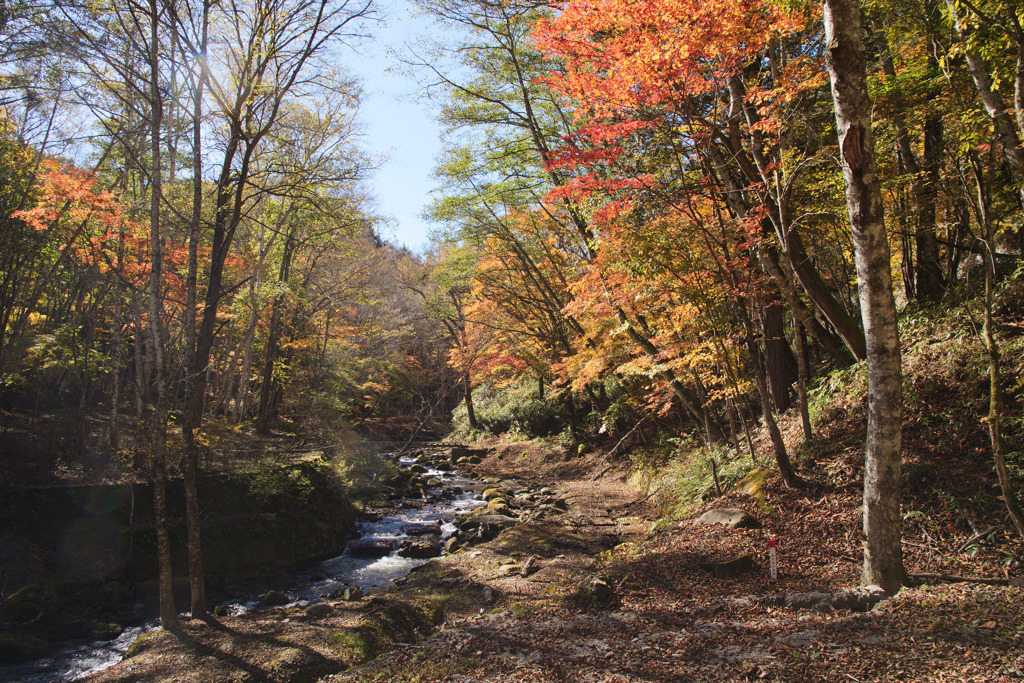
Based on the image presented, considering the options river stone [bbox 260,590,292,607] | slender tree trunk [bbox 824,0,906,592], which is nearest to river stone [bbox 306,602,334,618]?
river stone [bbox 260,590,292,607]

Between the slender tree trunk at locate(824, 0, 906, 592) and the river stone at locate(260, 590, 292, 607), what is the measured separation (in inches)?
322

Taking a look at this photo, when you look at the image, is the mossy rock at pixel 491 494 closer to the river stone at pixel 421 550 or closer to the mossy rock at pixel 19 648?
the river stone at pixel 421 550

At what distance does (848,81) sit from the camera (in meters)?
4.09

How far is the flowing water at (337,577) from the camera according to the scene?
19.9ft

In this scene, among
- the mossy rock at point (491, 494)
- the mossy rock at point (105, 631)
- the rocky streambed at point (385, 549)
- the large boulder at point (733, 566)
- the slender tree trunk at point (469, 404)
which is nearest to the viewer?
the large boulder at point (733, 566)

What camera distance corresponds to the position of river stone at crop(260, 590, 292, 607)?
8.05 meters

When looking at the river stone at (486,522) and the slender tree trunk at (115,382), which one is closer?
the slender tree trunk at (115,382)

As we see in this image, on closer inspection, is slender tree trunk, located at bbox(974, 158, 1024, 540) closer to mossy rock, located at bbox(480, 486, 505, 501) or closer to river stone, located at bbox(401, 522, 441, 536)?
river stone, located at bbox(401, 522, 441, 536)

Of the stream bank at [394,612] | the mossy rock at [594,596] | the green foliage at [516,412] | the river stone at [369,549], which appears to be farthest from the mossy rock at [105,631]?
the green foliage at [516,412]

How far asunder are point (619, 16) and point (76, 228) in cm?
1115

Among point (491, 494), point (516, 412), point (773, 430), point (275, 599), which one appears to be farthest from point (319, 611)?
point (516, 412)

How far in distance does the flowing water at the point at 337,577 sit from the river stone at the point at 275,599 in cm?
10

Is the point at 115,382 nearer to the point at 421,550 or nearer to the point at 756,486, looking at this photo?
the point at 421,550

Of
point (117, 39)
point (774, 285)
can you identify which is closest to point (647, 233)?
point (774, 285)
